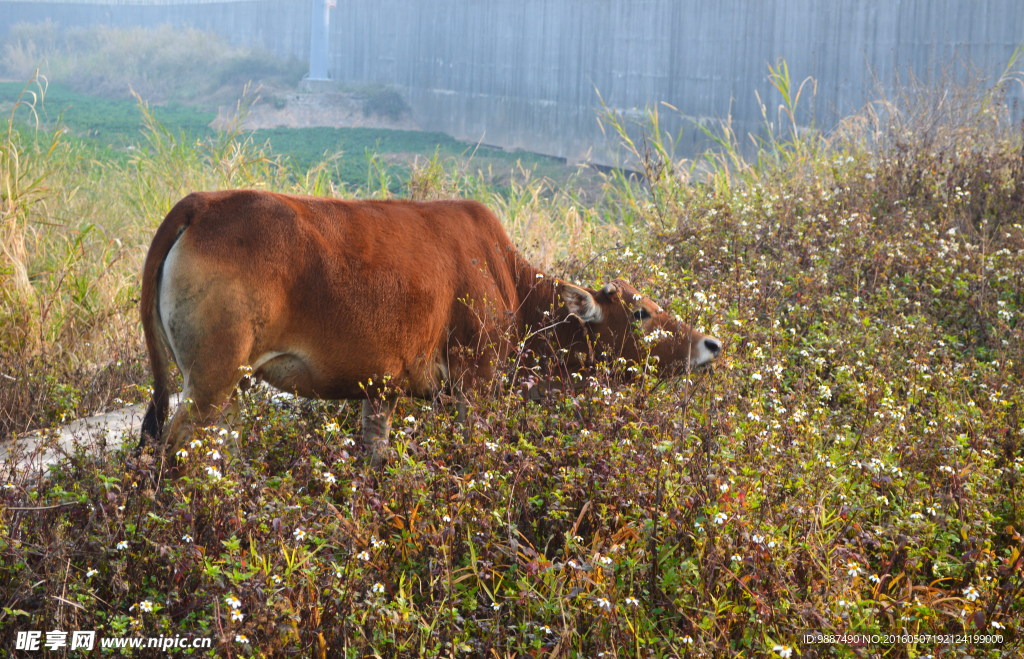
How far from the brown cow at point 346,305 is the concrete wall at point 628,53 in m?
6.70

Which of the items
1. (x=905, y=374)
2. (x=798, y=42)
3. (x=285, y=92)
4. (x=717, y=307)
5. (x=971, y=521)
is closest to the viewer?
(x=971, y=521)

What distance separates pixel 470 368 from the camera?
142 inches

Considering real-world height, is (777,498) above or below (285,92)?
below

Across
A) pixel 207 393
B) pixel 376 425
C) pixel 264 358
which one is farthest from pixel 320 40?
pixel 207 393

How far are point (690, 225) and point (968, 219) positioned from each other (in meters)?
2.12

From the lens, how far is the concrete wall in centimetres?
1074

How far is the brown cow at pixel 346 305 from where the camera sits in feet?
9.61

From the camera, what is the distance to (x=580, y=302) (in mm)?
3990

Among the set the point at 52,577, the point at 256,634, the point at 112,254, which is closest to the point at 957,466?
the point at 256,634

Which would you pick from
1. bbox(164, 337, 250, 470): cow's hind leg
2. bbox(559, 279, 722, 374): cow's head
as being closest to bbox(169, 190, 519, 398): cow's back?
bbox(164, 337, 250, 470): cow's hind leg

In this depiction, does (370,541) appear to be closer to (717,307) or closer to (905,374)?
(717,307)

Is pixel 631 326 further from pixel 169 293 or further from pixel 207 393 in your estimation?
pixel 169 293

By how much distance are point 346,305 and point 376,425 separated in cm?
74

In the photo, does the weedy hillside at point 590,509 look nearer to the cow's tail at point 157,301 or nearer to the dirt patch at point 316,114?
the cow's tail at point 157,301
